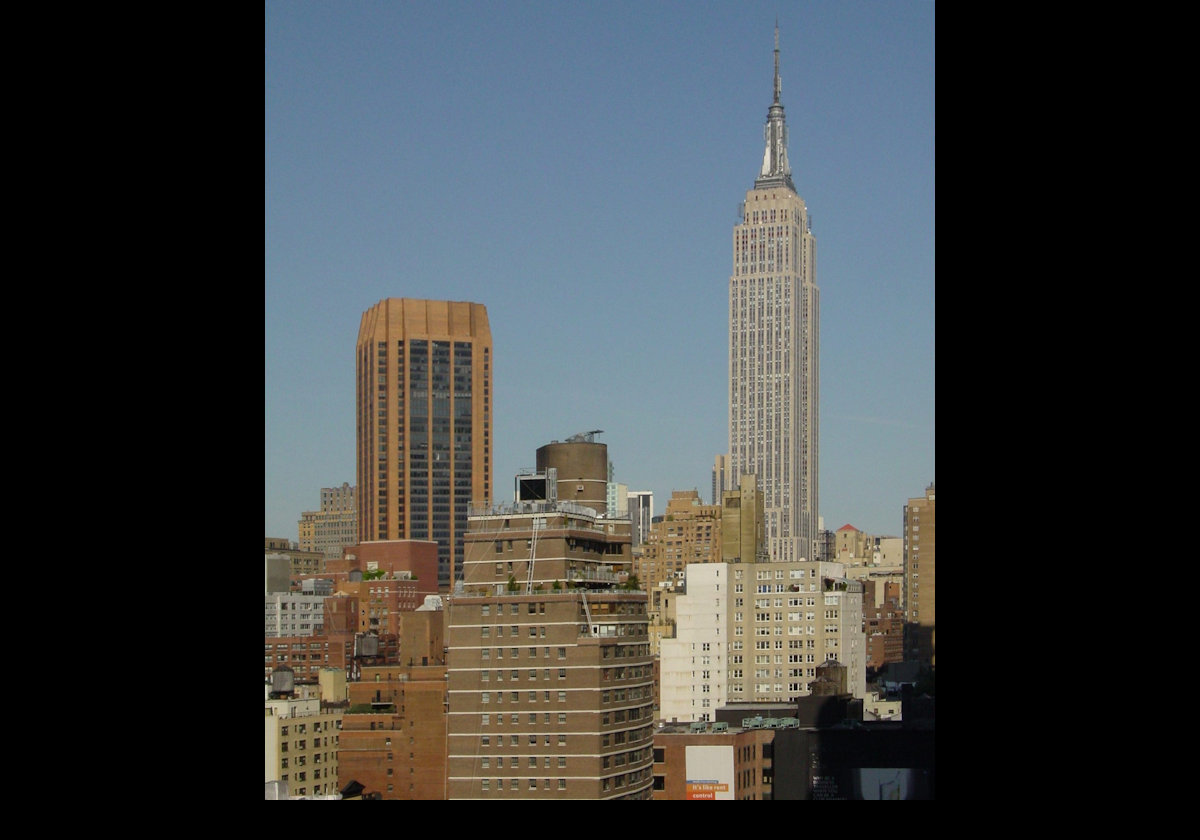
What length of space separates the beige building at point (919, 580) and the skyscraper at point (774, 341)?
47.3 feet

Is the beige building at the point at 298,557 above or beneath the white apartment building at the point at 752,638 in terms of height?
above

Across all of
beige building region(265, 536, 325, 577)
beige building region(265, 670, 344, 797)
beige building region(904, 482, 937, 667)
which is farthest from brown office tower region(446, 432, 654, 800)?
beige building region(265, 536, 325, 577)

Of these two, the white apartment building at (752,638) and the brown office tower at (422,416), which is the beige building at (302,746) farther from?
the brown office tower at (422,416)

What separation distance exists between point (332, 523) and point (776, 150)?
67.4 ft

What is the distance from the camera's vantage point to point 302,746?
72.4ft

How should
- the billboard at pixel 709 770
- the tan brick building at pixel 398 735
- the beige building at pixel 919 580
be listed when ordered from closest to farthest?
the billboard at pixel 709 770
the tan brick building at pixel 398 735
the beige building at pixel 919 580

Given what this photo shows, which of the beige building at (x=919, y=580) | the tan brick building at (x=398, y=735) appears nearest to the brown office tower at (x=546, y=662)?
the tan brick building at (x=398, y=735)

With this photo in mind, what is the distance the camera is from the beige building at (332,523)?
35.8 metres

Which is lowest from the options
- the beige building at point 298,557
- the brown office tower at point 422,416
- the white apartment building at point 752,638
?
the white apartment building at point 752,638

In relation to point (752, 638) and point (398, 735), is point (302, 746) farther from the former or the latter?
point (752, 638)
